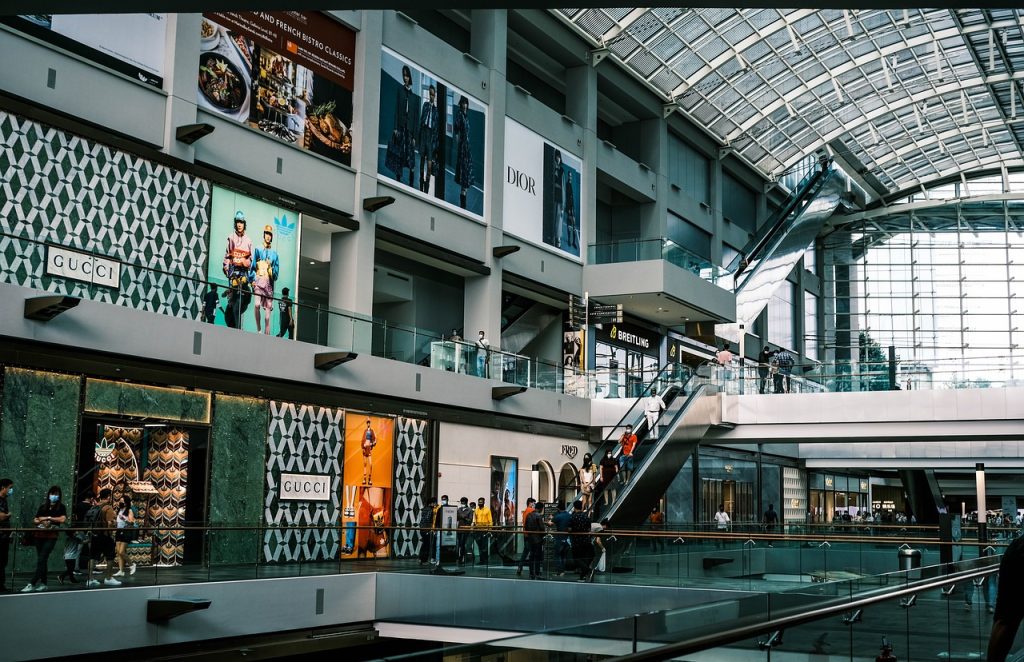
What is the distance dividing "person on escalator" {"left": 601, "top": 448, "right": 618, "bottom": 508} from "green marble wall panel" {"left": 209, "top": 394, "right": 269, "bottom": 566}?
25.4 ft

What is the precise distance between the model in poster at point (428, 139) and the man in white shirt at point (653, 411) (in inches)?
333

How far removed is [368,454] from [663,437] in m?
7.40

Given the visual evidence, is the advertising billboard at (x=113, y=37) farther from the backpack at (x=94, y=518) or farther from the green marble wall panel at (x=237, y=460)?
the backpack at (x=94, y=518)

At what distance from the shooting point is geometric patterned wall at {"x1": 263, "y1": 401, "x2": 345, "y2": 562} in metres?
21.9

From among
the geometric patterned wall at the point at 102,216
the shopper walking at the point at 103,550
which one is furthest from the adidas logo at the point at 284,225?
the shopper walking at the point at 103,550

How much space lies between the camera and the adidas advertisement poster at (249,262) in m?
20.7

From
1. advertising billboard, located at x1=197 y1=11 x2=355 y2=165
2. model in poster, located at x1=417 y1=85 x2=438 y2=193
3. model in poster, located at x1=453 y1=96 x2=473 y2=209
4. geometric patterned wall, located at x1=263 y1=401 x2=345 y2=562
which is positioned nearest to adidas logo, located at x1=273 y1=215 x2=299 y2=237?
advertising billboard, located at x1=197 y1=11 x2=355 y2=165

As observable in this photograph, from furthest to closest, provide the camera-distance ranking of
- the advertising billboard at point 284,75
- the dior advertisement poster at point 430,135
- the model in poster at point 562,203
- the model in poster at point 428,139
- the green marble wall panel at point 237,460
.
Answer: the model in poster at point 562,203, the model in poster at point 428,139, the dior advertisement poster at point 430,135, the advertising billboard at point 284,75, the green marble wall panel at point 237,460

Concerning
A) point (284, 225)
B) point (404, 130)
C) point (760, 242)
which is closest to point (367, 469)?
point (284, 225)

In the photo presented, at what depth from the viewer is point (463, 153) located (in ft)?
98.5

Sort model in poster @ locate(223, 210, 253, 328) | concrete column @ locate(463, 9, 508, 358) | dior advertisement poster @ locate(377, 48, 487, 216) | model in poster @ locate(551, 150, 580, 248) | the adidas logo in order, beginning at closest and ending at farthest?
1. model in poster @ locate(223, 210, 253, 328)
2. the adidas logo
3. dior advertisement poster @ locate(377, 48, 487, 216)
4. concrete column @ locate(463, 9, 508, 358)
5. model in poster @ locate(551, 150, 580, 248)

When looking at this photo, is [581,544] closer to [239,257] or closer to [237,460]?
[237,460]

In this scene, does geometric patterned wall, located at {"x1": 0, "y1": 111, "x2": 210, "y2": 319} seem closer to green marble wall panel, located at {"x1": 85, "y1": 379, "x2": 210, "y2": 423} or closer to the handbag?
green marble wall panel, located at {"x1": 85, "y1": 379, "x2": 210, "y2": 423}

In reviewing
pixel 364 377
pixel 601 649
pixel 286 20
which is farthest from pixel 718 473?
pixel 601 649
